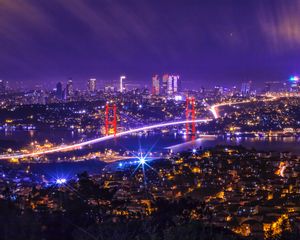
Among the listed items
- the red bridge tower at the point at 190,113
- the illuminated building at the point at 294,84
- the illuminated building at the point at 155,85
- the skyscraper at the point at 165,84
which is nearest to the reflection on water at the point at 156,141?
the red bridge tower at the point at 190,113

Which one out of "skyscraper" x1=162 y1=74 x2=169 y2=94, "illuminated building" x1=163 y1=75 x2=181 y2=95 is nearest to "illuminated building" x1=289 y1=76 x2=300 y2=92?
"illuminated building" x1=163 y1=75 x2=181 y2=95

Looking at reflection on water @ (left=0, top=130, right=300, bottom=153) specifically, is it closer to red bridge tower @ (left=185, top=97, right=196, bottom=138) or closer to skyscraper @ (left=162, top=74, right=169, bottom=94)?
red bridge tower @ (left=185, top=97, right=196, bottom=138)

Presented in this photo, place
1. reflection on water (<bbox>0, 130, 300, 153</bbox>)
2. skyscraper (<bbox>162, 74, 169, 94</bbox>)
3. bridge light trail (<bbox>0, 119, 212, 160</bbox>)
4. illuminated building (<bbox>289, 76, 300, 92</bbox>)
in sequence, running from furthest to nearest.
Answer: skyscraper (<bbox>162, 74, 169, 94</bbox>)
illuminated building (<bbox>289, 76, 300, 92</bbox>)
reflection on water (<bbox>0, 130, 300, 153</bbox>)
bridge light trail (<bbox>0, 119, 212, 160</bbox>)

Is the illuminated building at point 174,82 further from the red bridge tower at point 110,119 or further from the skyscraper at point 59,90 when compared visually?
the red bridge tower at point 110,119

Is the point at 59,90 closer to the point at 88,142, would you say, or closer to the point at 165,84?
the point at 165,84

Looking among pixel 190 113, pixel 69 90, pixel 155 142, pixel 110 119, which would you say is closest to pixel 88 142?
pixel 155 142

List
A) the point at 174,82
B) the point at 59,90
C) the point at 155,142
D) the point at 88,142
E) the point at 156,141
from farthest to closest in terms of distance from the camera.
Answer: the point at 174,82 → the point at 59,90 → the point at 156,141 → the point at 155,142 → the point at 88,142

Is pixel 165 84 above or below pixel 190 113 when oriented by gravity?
above

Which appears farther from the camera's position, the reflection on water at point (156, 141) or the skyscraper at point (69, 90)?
the skyscraper at point (69, 90)

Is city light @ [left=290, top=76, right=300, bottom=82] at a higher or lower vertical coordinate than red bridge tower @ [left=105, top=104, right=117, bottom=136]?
higher

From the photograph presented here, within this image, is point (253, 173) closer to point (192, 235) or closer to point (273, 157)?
point (273, 157)

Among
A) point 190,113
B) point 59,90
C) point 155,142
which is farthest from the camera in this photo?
point 59,90

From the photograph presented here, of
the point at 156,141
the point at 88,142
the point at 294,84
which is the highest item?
the point at 294,84

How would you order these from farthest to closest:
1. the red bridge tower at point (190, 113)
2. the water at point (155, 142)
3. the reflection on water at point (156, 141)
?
the red bridge tower at point (190, 113) → the reflection on water at point (156, 141) → the water at point (155, 142)
